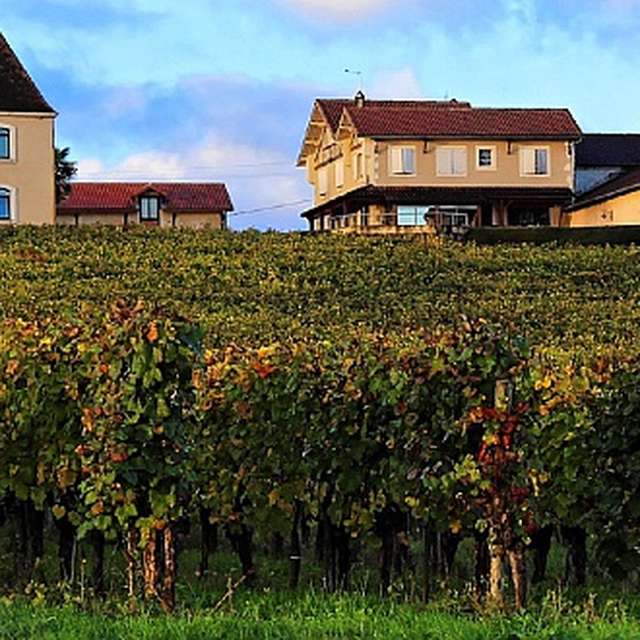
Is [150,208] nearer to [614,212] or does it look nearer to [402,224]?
[402,224]

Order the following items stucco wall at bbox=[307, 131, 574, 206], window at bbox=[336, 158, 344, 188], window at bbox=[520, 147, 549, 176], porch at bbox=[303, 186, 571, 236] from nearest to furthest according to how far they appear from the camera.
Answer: porch at bbox=[303, 186, 571, 236]
stucco wall at bbox=[307, 131, 574, 206]
window at bbox=[520, 147, 549, 176]
window at bbox=[336, 158, 344, 188]

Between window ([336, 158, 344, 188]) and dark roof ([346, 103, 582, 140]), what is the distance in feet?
8.18

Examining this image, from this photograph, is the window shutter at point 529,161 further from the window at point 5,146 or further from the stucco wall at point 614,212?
the window at point 5,146

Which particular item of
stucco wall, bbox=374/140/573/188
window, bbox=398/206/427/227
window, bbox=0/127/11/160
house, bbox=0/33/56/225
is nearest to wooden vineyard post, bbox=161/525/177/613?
house, bbox=0/33/56/225

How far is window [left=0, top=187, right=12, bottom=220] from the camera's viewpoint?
160 feet

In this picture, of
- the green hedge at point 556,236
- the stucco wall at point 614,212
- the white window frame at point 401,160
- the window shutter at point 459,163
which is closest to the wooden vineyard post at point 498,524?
the green hedge at point 556,236

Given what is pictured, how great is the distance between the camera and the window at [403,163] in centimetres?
5934

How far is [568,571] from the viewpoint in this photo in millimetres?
9891

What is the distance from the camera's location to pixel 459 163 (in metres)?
59.8

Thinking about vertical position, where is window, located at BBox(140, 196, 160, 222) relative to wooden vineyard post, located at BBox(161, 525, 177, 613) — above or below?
above

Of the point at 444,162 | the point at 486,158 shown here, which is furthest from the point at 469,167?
the point at 444,162

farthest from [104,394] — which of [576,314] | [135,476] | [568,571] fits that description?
[576,314]

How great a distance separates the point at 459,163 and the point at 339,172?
6.21m

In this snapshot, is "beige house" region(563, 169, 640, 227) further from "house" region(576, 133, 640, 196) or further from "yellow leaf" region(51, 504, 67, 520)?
"yellow leaf" region(51, 504, 67, 520)
